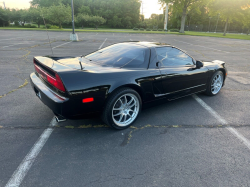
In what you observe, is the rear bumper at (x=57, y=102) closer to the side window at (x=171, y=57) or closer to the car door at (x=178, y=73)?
the car door at (x=178, y=73)

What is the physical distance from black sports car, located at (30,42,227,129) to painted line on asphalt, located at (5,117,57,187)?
1.19 ft

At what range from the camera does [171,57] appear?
142 inches

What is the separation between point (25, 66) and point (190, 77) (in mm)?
6062

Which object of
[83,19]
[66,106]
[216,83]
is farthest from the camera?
[83,19]

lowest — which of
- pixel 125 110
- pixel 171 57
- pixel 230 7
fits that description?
pixel 125 110

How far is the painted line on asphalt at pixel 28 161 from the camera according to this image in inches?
75.4

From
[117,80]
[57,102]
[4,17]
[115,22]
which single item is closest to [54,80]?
[57,102]

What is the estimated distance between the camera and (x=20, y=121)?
122 inches

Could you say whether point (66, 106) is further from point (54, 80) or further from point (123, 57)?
point (123, 57)

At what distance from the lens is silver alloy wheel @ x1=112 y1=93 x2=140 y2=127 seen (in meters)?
2.87

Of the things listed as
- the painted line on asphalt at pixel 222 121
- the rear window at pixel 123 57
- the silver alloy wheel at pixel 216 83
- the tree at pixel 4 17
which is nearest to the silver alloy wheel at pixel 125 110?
the rear window at pixel 123 57

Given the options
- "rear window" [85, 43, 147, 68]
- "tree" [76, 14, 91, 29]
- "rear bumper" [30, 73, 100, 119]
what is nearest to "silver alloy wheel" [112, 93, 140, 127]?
"rear bumper" [30, 73, 100, 119]

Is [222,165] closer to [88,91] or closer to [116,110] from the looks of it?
[116,110]

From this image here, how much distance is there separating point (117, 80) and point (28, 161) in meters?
1.54
